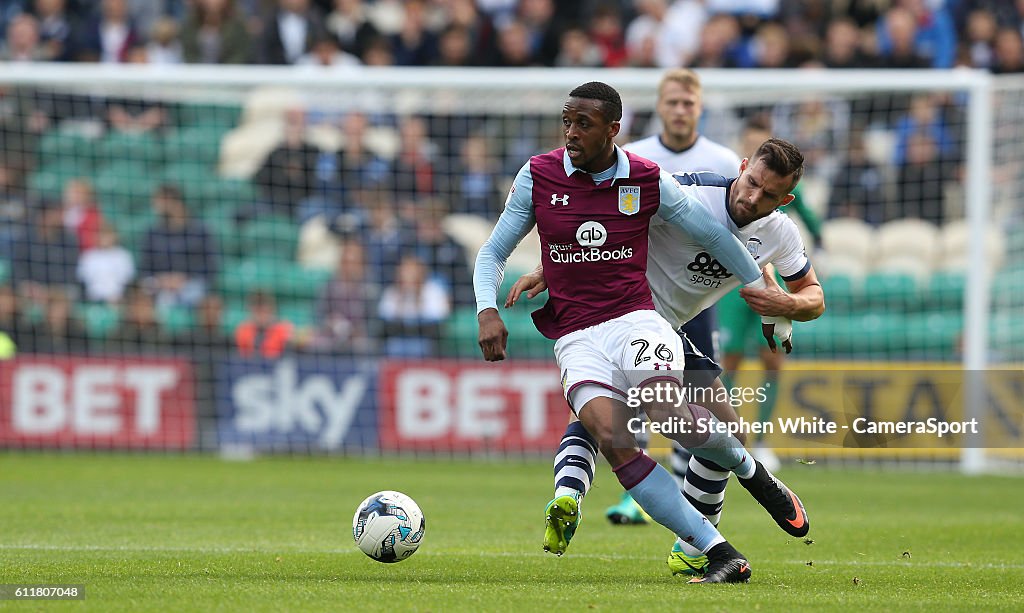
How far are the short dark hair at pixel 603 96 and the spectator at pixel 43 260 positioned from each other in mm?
10736

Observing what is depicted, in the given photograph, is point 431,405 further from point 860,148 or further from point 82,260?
point 860,148

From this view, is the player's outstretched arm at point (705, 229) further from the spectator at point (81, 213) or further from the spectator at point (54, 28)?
the spectator at point (54, 28)

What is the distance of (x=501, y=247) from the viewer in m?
6.59

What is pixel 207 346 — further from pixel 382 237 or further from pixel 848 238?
pixel 848 238

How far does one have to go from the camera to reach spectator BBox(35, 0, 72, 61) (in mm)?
17859

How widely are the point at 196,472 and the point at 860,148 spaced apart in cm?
761

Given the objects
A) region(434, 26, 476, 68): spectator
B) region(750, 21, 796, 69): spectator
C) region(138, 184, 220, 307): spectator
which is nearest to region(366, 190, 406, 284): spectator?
region(138, 184, 220, 307): spectator

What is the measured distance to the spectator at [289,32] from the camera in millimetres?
17781

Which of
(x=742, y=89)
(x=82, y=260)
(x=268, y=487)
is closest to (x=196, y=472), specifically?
(x=268, y=487)

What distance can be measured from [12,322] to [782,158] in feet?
36.7

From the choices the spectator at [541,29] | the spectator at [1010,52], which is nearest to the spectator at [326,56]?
the spectator at [541,29]

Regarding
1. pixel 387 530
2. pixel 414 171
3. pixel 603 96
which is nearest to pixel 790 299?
pixel 603 96

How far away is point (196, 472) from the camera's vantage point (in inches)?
518

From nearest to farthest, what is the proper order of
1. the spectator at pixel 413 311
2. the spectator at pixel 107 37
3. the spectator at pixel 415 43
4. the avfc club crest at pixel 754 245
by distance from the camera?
the avfc club crest at pixel 754 245 < the spectator at pixel 413 311 < the spectator at pixel 107 37 < the spectator at pixel 415 43
